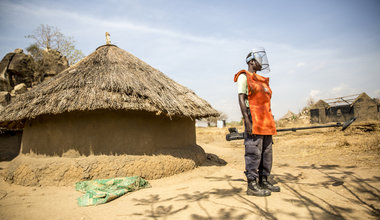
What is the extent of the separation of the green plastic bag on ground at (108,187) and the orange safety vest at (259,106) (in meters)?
2.31

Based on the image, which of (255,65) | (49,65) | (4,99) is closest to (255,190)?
(255,65)

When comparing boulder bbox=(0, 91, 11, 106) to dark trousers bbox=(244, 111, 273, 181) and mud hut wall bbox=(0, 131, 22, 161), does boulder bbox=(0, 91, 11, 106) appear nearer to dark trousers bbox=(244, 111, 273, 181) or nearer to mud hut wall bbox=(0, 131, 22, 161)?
mud hut wall bbox=(0, 131, 22, 161)

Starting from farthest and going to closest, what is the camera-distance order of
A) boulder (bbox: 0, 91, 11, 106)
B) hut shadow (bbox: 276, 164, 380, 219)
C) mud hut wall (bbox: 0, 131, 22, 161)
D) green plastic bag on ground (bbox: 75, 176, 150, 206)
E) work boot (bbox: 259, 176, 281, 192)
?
1. boulder (bbox: 0, 91, 11, 106)
2. mud hut wall (bbox: 0, 131, 22, 161)
3. green plastic bag on ground (bbox: 75, 176, 150, 206)
4. work boot (bbox: 259, 176, 281, 192)
5. hut shadow (bbox: 276, 164, 380, 219)

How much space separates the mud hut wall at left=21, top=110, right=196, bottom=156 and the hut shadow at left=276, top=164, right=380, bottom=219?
8.96ft

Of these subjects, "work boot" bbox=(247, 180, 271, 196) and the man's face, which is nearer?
"work boot" bbox=(247, 180, 271, 196)

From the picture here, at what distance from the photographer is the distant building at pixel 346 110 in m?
15.4

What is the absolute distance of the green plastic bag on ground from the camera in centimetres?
322

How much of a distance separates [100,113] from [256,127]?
3123mm

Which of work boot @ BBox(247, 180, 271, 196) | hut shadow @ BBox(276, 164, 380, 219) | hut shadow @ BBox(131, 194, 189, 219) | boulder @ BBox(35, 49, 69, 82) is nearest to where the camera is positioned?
hut shadow @ BBox(276, 164, 380, 219)

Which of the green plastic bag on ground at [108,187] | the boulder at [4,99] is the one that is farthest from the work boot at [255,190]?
the boulder at [4,99]

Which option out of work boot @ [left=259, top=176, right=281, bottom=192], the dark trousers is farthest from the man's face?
work boot @ [left=259, top=176, right=281, bottom=192]

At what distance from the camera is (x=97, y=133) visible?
4363 mm

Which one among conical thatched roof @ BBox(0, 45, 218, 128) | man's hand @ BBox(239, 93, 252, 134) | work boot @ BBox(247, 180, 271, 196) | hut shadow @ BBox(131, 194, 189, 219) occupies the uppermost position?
conical thatched roof @ BBox(0, 45, 218, 128)

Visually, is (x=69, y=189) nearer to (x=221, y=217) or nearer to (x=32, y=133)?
(x=32, y=133)
